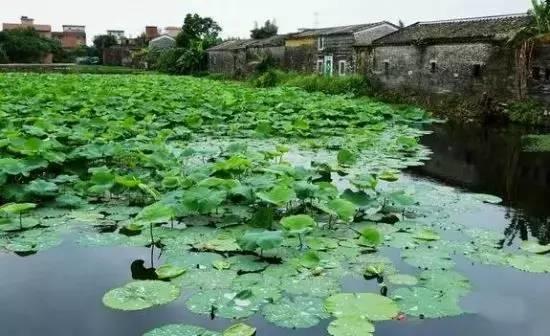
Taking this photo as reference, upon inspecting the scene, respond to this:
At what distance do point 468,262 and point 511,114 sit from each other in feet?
36.1

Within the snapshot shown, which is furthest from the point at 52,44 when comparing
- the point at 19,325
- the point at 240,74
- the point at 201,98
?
the point at 19,325

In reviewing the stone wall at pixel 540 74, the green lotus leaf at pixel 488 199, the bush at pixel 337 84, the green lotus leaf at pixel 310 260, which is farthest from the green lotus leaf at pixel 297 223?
the bush at pixel 337 84

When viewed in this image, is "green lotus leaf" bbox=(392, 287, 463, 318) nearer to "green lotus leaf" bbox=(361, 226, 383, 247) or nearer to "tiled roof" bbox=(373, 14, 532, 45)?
"green lotus leaf" bbox=(361, 226, 383, 247)

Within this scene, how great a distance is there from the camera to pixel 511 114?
1409 centimetres

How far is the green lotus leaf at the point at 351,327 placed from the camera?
2998 millimetres

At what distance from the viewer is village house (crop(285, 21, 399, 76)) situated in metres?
25.4

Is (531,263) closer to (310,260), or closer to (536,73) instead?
(310,260)

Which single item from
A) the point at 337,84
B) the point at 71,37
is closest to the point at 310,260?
the point at 337,84

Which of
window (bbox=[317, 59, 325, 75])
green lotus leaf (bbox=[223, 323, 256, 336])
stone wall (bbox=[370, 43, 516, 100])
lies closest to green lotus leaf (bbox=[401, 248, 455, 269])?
green lotus leaf (bbox=[223, 323, 256, 336])

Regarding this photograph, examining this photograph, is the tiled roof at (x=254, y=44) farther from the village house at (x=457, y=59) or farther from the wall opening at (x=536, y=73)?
the wall opening at (x=536, y=73)

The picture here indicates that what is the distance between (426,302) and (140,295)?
175 centimetres

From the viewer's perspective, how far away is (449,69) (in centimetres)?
1700

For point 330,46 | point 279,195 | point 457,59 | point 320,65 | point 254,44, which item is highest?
point 254,44

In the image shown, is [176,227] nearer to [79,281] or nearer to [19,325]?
[79,281]
